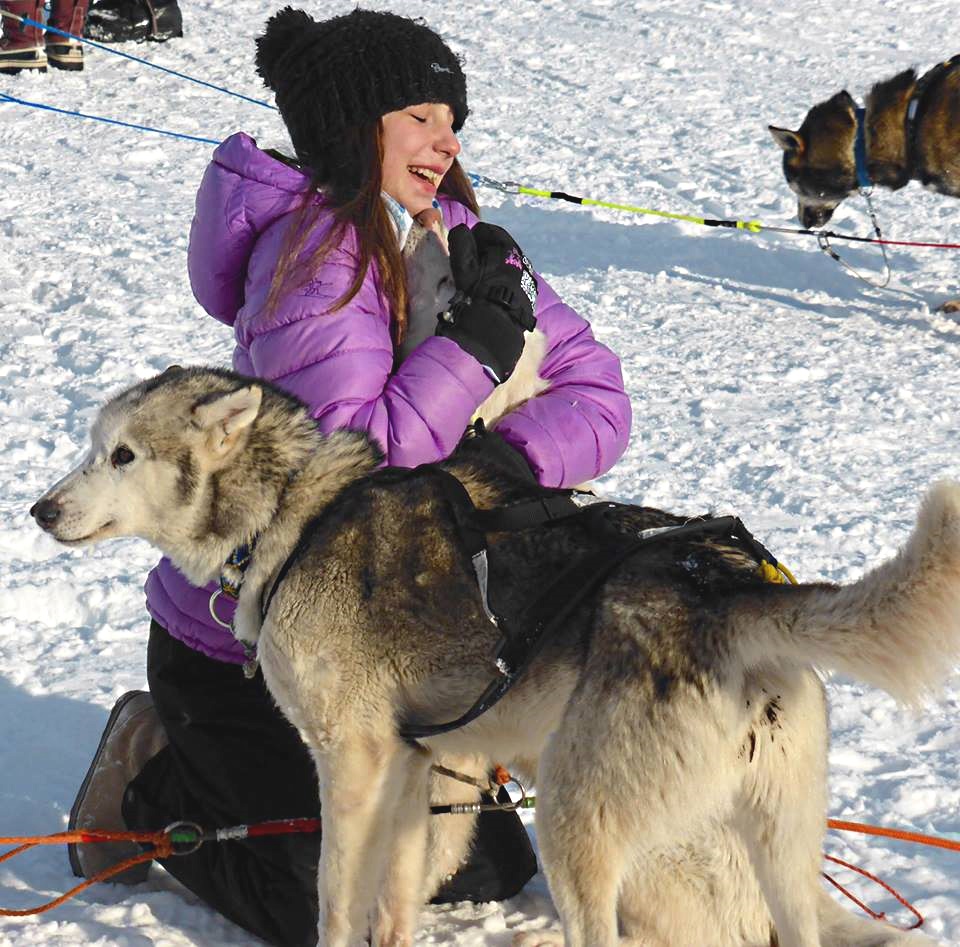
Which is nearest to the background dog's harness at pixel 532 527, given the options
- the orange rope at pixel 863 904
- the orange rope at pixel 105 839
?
the orange rope at pixel 105 839

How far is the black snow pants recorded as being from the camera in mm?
2746

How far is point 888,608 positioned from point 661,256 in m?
5.52

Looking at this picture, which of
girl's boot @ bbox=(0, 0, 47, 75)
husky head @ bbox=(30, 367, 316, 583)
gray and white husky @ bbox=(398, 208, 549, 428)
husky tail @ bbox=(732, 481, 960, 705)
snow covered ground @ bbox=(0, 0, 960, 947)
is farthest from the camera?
girl's boot @ bbox=(0, 0, 47, 75)

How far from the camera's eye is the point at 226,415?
97.1 inches

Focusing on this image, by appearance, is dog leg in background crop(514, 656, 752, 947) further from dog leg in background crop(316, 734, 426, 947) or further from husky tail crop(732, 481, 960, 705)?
dog leg in background crop(316, 734, 426, 947)

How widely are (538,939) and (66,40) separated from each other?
8.52 metres

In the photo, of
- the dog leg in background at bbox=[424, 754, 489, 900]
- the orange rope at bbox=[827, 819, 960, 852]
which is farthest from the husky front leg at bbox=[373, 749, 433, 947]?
the orange rope at bbox=[827, 819, 960, 852]

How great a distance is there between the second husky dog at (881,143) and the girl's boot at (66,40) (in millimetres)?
5128

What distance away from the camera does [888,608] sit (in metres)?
1.79

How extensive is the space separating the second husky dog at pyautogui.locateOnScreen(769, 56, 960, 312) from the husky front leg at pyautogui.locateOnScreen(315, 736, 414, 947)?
15.9 feet

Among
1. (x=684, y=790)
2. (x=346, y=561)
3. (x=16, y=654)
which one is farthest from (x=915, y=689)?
(x=16, y=654)

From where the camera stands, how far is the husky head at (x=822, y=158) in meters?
7.11

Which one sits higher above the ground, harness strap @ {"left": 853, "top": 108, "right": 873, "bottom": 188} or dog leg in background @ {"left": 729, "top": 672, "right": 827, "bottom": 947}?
harness strap @ {"left": 853, "top": 108, "right": 873, "bottom": 188}

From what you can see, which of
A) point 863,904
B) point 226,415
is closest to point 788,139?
point 863,904
